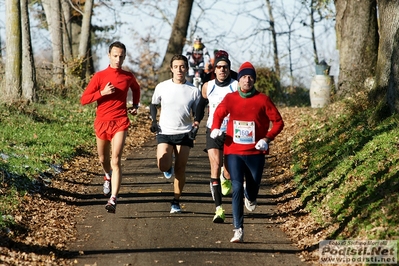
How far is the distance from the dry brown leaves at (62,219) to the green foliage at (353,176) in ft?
→ 0.85

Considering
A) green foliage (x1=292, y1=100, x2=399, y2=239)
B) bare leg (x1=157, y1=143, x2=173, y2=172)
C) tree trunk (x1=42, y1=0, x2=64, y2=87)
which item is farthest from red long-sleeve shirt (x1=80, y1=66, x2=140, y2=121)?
tree trunk (x1=42, y1=0, x2=64, y2=87)

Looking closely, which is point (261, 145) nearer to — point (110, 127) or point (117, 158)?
point (117, 158)

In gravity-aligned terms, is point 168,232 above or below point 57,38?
below

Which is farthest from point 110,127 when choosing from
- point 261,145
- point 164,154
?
point 261,145

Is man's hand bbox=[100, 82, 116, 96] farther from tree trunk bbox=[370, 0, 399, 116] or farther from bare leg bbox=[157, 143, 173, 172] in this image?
tree trunk bbox=[370, 0, 399, 116]

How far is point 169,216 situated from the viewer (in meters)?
11.3

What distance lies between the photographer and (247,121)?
31.9 ft

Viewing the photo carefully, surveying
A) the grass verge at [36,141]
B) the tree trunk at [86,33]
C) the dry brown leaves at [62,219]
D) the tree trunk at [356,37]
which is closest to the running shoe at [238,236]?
the dry brown leaves at [62,219]

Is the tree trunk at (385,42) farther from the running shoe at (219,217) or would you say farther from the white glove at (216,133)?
the white glove at (216,133)

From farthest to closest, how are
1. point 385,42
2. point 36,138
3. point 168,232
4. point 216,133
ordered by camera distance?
point 36,138, point 385,42, point 168,232, point 216,133

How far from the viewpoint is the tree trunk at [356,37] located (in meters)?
21.8

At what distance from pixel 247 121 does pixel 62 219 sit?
3184 millimetres

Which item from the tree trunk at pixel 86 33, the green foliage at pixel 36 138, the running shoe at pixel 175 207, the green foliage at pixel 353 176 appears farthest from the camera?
the tree trunk at pixel 86 33

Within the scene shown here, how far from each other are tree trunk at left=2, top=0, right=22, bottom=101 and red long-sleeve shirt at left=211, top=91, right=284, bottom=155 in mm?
11945
